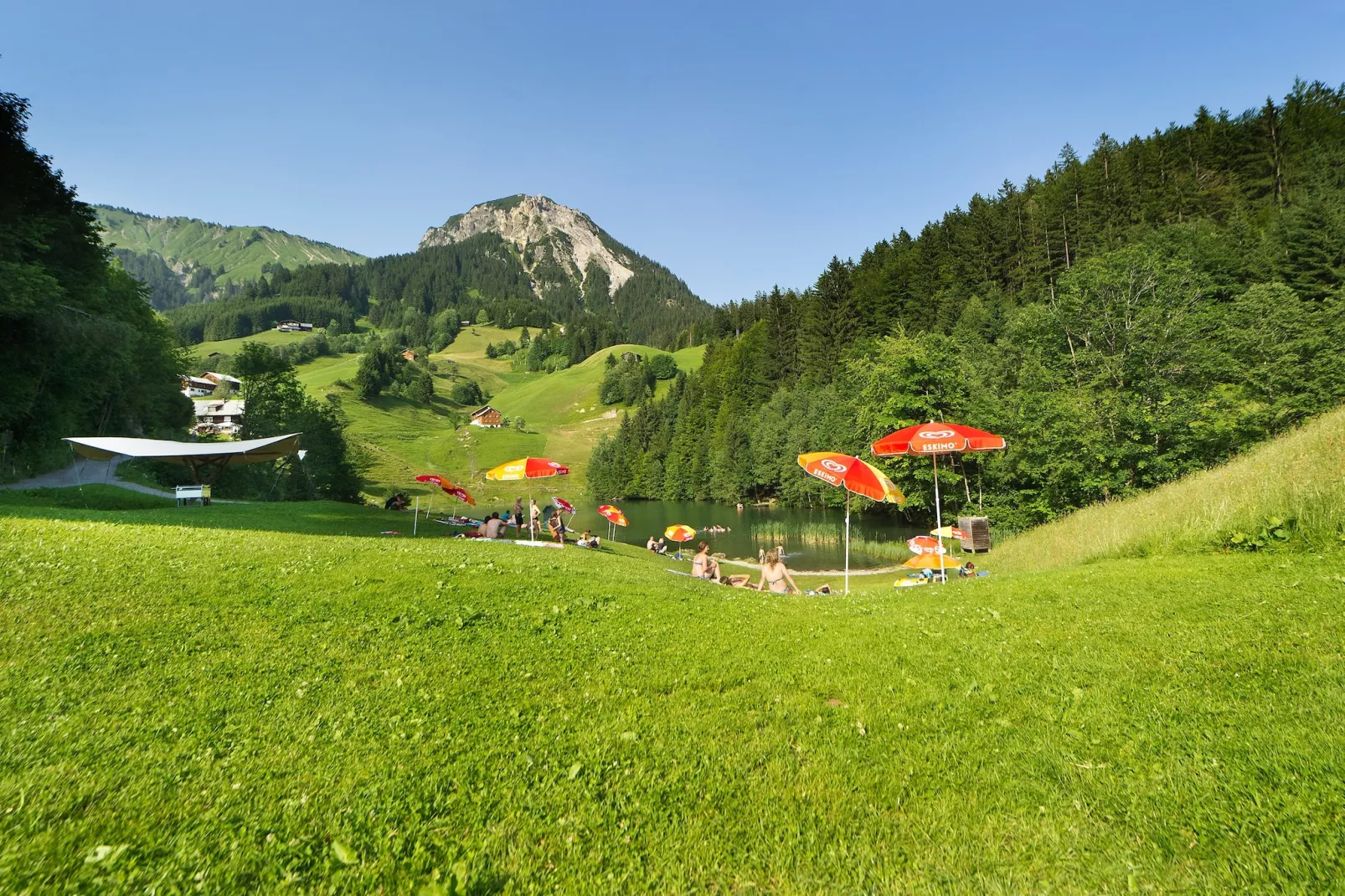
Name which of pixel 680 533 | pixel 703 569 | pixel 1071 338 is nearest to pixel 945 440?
pixel 703 569

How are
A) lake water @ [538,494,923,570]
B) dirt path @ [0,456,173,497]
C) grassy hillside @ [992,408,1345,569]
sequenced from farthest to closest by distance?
lake water @ [538,494,923,570]
dirt path @ [0,456,173,497]
grassy hillside @ [992,408,1345,569]

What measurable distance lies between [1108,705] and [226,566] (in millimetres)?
13088

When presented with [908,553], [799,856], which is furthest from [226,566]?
[908,553]

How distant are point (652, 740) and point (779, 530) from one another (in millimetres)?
Result: 55692

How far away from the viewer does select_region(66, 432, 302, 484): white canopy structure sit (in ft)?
78.4

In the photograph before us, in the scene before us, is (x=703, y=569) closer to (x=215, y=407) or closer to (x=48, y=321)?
(x=48, y=321)

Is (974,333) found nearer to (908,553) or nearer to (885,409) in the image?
(885,409)

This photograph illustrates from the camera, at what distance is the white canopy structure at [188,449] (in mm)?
23891

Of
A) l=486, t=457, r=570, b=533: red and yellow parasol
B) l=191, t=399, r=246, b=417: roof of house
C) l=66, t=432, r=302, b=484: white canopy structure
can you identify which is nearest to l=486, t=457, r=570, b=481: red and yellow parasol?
l=486, t=457, r=570, b=533: red and yellow parasol

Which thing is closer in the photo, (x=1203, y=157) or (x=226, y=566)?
(x=226, y=566)

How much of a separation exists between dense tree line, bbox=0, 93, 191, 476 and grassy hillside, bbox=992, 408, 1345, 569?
46.7 metres

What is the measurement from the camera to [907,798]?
4441 mm

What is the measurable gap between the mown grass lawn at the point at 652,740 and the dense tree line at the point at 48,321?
3358 cm

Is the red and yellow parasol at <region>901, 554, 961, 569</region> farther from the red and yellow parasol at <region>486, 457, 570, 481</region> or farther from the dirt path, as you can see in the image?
the dirt path
